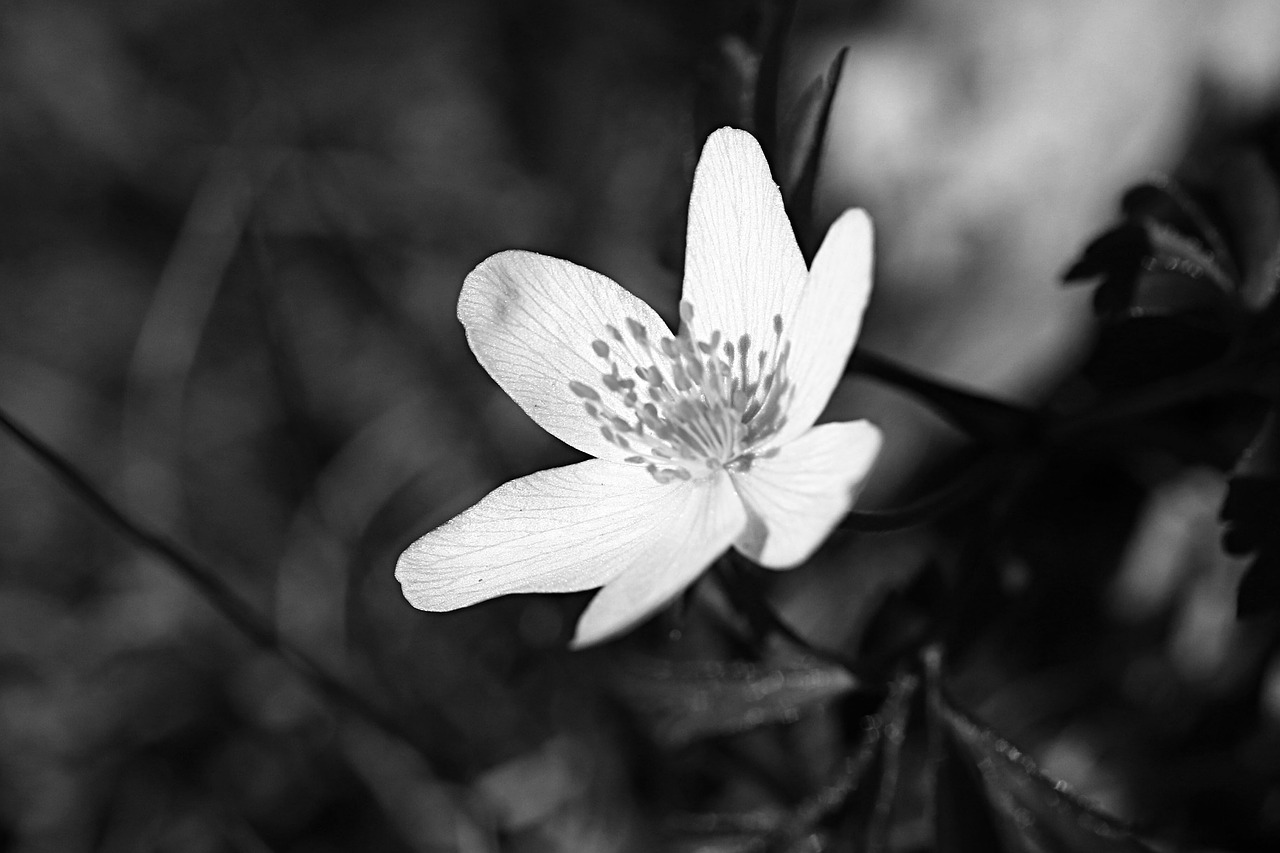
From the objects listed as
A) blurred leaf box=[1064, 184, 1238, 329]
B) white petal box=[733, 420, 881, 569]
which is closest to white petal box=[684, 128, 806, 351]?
white petal box=[733, 420, 881, 569]

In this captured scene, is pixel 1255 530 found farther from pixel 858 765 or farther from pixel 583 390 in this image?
pixel 583 390

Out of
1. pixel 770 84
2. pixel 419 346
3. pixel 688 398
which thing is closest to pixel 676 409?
pixel 688 398

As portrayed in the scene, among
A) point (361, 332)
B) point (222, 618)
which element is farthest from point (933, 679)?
point (361, 332)

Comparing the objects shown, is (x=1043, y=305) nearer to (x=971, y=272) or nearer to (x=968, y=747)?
(x=971, y=272)

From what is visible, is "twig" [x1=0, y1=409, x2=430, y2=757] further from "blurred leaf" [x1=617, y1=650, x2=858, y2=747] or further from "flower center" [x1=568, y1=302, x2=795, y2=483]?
"flower center" [x1=568, y1=302, x2=795, y2=483]

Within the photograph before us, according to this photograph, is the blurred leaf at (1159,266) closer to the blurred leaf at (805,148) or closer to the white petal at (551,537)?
the blurred leaf at (805,148)
